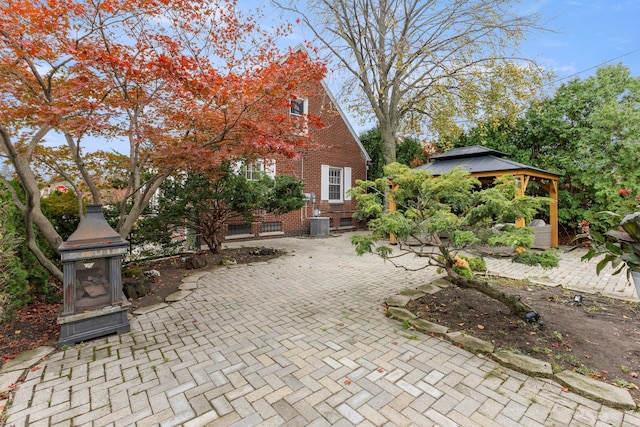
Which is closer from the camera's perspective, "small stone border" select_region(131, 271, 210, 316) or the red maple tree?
the red maple tree

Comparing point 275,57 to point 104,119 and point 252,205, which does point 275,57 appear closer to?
point 104,119

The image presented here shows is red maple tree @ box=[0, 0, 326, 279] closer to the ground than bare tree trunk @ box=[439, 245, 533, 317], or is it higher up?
higher up

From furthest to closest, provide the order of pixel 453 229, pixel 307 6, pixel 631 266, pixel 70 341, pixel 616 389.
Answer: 1. pixel 307 6
2. pixel 453 229
3. pixel 70 341
4. pixel 631 266
5. pixel 616 389

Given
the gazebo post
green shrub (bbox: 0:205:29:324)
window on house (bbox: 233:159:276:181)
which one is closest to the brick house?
window on house (bbox: 233:159:276:181)

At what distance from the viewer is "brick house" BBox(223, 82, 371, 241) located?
10.8m

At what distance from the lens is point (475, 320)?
3.43m

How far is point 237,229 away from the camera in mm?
9891

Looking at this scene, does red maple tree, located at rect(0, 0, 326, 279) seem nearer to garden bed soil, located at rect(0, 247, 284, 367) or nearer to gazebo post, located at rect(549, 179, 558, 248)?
garden bed soil, located at rect(0, 247, 284, 367)

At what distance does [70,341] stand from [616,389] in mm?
4794

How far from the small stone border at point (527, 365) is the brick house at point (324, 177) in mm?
7055

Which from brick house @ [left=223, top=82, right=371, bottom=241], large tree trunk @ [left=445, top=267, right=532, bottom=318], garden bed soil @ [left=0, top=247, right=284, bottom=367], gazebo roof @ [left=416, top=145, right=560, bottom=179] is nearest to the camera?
garden bed soil @ [left=0, top=247, right=284, bottom=367]

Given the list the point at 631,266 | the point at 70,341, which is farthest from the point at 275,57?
the point at 631,266

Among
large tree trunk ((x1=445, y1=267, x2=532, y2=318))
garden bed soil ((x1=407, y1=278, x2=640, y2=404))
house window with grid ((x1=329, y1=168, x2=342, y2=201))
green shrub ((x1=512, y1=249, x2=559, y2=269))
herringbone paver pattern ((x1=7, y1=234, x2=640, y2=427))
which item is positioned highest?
house window with grid ((x1=329, y1=168, x2=342, y2=201))

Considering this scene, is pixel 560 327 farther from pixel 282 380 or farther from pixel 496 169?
pixel 496 169
